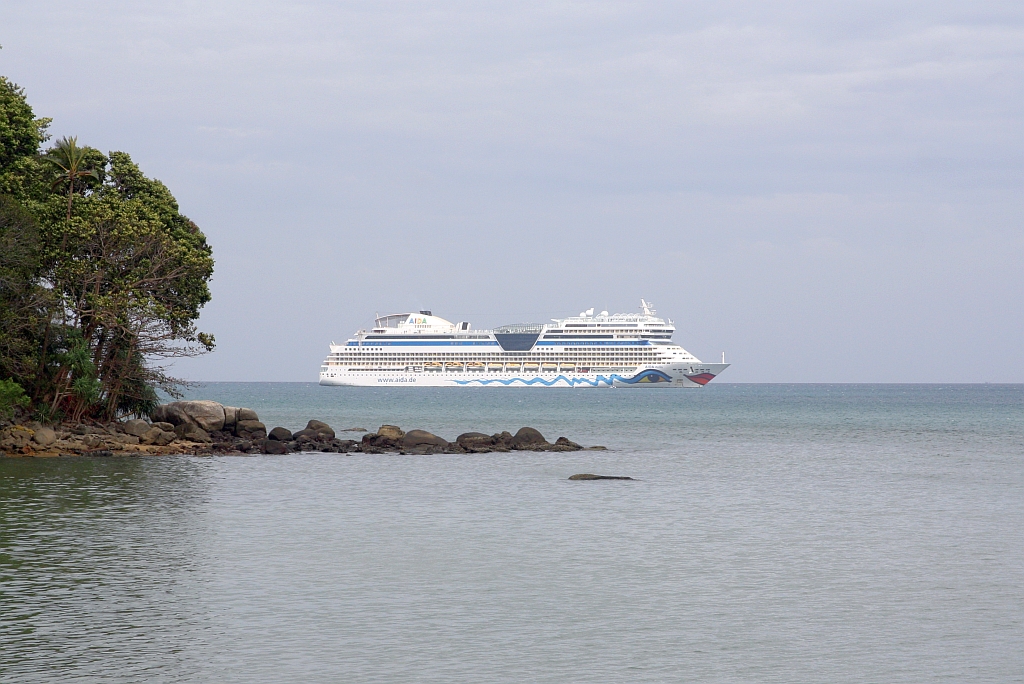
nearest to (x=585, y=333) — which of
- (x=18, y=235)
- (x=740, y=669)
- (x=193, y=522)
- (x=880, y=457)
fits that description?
(x=880, y=457)

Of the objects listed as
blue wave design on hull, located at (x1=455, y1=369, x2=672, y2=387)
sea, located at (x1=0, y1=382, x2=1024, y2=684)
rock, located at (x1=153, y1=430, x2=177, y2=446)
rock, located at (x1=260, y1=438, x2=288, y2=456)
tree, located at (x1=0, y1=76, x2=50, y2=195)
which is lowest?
sea, located at (x1=0, y1=382, x2=1024, y2=684)

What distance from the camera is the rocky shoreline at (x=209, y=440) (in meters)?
37.9

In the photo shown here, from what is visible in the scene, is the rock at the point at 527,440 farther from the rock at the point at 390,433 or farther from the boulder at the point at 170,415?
the boulder at the point at 170,415

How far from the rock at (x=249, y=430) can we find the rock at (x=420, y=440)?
6.25 meters

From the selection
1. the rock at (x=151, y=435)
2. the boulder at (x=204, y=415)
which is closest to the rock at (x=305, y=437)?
the boulder at (x=204, y=415)

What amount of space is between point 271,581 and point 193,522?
22.6ft

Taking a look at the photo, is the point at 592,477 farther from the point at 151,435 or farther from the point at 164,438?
the point at 151,435

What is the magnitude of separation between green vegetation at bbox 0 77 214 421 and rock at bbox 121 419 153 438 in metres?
1.03

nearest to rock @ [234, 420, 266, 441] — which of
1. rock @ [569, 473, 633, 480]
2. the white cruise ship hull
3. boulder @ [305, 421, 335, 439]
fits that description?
boulder @ [305, 421, 335, 439]

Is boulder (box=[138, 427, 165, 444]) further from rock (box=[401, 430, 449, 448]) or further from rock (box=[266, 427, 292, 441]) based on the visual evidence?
rock (box=[401, 430, 449, 448])

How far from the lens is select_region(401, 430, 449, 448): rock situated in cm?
4584

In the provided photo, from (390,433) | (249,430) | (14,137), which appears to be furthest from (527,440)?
(14,137)

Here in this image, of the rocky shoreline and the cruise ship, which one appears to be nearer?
the rocky shoreline

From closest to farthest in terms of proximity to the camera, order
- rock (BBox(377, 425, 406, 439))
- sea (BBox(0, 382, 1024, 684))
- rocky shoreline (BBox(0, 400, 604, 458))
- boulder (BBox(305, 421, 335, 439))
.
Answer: sea (BBox(0, 382, 1024, 684)), rocky shoreline (BBox(0, 400, 604, 458)), rock (BBox(377, 425, 406, 439)), boulder (BBox(305, 421, 335, 439))
